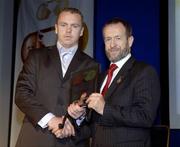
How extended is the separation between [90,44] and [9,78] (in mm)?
1247

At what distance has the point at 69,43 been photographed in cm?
213

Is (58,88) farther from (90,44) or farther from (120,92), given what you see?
(90,44)

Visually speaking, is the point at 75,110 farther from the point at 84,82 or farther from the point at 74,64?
the point at 74,64

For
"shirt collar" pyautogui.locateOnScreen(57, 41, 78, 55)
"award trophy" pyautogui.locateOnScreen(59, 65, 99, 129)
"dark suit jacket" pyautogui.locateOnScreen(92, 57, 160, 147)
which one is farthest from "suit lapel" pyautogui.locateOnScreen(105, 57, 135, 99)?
"shirt collar" pyautogui.locateOnScreen(57, 41, 78, 55)

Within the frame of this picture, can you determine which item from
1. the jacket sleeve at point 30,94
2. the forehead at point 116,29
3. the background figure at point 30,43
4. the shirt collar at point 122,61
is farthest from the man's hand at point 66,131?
the background figure at point 30,43

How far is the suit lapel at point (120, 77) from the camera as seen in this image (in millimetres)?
1961

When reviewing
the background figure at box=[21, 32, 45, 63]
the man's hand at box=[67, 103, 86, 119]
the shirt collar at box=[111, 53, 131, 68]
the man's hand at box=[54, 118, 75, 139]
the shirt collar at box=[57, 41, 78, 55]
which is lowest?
the man's hand at box=[54, 118, 75, 139]

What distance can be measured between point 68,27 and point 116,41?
0.29 meters

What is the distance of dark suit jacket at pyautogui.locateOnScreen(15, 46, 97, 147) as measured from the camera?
6.63ft

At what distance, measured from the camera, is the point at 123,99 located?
75.0 inches

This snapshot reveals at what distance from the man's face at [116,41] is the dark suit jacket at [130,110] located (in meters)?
0.13

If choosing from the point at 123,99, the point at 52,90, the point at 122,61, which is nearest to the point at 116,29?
the point at 122,61

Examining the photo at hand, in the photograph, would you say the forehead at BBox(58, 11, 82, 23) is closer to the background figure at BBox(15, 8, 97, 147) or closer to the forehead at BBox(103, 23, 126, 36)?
the background figure at BBox(15, 8, 97, 147)

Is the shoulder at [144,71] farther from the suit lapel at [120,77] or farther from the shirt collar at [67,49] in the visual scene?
the shirt collar at [67,49]
